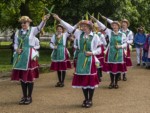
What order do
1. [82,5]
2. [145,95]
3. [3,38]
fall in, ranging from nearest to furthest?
[145,95], [82,5], [3,38]

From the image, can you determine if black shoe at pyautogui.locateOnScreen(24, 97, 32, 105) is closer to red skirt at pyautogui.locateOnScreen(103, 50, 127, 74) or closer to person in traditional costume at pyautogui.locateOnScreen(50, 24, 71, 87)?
person in traditional costume at pyautogui.locateOnScreen(50, 24, 71, 87)

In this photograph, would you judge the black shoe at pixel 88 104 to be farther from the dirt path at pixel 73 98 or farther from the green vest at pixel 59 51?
the green vest at pixel 59 51

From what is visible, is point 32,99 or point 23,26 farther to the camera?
point 32,99

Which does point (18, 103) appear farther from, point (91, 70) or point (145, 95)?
point (145, 95)

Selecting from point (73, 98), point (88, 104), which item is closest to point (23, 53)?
point (73, 98)

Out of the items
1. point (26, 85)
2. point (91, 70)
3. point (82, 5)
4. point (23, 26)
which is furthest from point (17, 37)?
point (82, 5)

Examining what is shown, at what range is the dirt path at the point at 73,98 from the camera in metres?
8.22

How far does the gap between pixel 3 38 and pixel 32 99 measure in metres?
45.3

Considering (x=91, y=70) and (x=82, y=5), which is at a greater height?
(x=82, y=5)

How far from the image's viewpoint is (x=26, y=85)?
901 centimetres

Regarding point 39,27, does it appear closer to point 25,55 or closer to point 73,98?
point 25,55

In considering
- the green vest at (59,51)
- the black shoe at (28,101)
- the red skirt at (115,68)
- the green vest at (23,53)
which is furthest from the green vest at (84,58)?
the green vest at (59,51)

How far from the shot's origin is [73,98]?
9492mm

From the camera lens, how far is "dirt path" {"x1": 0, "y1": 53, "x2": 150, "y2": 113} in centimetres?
822
